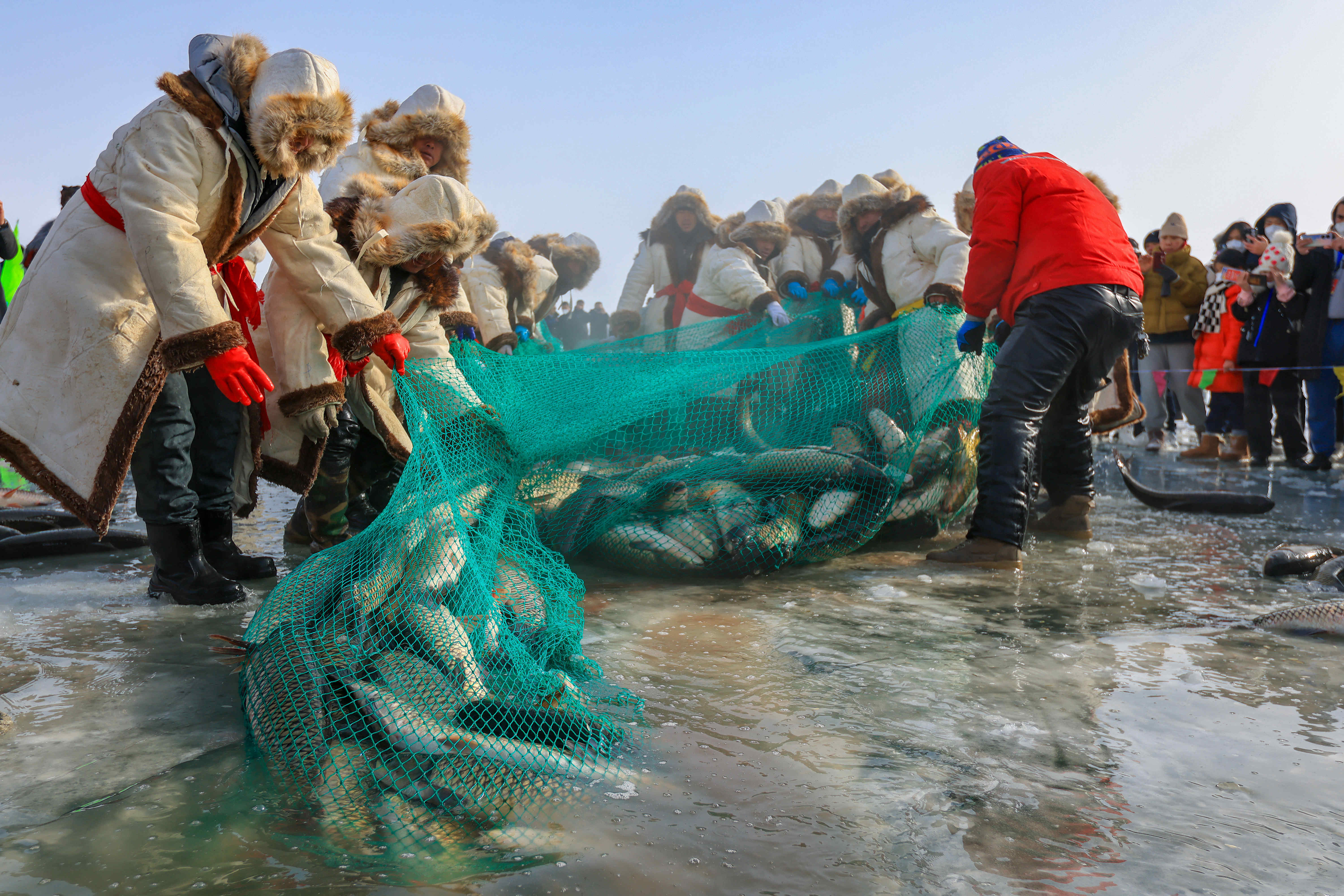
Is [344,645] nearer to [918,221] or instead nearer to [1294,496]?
[918,221]

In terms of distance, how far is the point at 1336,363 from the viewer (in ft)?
26.9

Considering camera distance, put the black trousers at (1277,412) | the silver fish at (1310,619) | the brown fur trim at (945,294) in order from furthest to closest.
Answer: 1. the black trousers at (1277,412)
2. the brown fur trim at (945,294)
3. the silver fish at (1310,619)

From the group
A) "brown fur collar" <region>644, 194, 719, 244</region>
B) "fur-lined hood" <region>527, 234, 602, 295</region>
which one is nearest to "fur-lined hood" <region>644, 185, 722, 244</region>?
"brown fur collar" <region>644, 194, 719, 244</region>

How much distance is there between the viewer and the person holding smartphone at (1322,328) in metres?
8.18

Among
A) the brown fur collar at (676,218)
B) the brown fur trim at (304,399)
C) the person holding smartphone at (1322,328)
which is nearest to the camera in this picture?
the brown fur trim at (304,399)

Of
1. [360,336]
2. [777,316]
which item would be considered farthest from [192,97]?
[777,316]

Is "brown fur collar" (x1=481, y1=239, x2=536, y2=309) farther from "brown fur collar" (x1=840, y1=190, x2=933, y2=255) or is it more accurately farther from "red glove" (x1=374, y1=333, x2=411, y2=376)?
"red glove" (x1=374, y1=333, x2=411, y2=376)

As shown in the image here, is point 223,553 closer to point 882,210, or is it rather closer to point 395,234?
point 395,234

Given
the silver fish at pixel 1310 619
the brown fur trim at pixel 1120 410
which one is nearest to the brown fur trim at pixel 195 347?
the silver fish at pixel 1310 619

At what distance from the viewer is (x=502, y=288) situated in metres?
7.89

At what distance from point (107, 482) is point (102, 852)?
72.5 inches

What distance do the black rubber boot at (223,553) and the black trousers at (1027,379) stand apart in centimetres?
325

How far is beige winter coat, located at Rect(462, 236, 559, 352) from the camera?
7668mm

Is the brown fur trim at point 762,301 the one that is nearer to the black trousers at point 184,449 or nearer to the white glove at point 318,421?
the white glove at point 318,421
